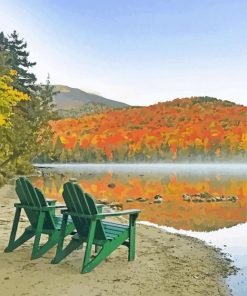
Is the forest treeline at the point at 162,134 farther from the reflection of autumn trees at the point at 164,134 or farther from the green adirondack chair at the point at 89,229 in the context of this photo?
the green adirondack chair at the point at 89,229

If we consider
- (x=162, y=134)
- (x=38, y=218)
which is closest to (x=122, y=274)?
(x=38, y=218)

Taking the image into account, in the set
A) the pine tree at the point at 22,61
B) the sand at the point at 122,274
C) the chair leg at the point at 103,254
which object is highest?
the pine tree at the point at 22,61

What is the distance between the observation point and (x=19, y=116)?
28812 millimetres

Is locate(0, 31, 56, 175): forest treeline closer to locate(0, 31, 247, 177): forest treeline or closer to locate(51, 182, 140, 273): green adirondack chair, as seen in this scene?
locate(51, 182, 140, 273): green adirondack chair

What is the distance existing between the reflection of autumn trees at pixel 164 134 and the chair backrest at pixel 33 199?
91.8m

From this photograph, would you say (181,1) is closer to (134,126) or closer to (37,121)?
(37,121)

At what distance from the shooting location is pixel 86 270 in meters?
6.26

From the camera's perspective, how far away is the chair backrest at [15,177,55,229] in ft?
23.0

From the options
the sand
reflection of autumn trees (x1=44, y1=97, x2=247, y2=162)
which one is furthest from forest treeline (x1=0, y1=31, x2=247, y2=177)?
the sand

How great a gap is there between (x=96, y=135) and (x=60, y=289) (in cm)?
9943

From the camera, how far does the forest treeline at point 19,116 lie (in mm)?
18609

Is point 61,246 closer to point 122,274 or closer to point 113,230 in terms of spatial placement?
point 113,230

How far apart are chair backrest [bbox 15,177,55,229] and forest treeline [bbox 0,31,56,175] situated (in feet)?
31.4

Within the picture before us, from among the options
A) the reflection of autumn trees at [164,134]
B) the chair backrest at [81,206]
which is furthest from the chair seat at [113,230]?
the reflection of autumn trees at [164,134]
